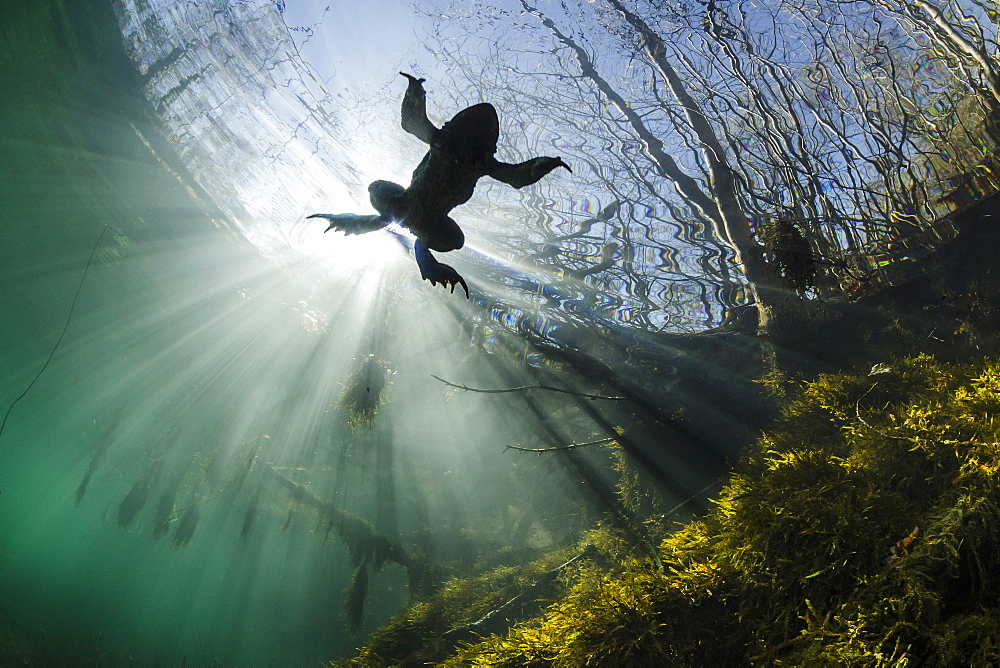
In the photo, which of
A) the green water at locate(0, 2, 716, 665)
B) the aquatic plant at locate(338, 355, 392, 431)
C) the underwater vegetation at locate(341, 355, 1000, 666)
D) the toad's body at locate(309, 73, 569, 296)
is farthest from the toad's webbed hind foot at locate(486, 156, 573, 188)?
the aquatic plant at locate(338, 355, 392, 431)

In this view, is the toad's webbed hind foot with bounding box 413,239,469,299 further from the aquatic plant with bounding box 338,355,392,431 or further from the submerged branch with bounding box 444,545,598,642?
the submerged branch with bounding box 444,545,598,642

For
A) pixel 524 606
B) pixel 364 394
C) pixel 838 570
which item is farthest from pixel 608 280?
pixel 838 570

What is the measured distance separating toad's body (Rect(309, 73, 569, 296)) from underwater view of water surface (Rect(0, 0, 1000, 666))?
17 mm

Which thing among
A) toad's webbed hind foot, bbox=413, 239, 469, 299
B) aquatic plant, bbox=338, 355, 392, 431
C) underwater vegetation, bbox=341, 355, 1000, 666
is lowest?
underwater vegetation, bbox=341, 355, 1000, 666

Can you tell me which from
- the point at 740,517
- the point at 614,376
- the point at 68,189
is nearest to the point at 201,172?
the point at 68,189

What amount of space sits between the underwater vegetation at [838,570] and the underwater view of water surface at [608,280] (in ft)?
0.05

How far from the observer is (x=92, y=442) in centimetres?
4153

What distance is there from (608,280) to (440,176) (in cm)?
903

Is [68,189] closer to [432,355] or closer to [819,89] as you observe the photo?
[432,355]

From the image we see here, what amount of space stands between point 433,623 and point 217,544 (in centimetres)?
7206

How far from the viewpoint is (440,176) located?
1.59 m

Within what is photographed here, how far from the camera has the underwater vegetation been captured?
1.74 meters

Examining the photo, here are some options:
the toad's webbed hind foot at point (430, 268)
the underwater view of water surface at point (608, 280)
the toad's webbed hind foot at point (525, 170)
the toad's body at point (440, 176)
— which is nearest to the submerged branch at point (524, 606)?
the underwater view of water surface at point (608, 280)

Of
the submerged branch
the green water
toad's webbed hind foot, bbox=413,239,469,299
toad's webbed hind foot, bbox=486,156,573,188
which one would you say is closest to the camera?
toad's webbed hind foot, bbox=486,156,573,188
